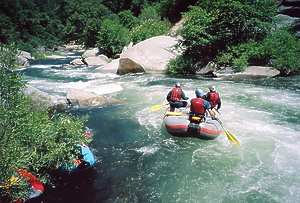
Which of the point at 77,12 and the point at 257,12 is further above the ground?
the point at 77,12

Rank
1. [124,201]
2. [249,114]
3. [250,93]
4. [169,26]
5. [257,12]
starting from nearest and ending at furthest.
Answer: [124,201] < [249,114] < [250,93] < [257,12] < [169,26]

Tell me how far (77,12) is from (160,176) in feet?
116

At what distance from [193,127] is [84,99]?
5.13 metres

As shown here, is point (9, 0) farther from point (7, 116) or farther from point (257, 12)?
point (7, 116)

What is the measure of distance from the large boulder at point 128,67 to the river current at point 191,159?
681 cm

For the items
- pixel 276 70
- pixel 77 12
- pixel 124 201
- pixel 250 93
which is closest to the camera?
pixel 124 201

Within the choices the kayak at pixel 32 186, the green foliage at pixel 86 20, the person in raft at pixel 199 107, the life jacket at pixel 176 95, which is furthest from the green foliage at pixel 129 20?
the kayak at pixel 32 186

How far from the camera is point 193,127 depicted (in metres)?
5.19

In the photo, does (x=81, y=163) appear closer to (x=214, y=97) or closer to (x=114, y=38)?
(x=214, y=97)

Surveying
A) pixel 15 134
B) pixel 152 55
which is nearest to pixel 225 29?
pixel 152 55

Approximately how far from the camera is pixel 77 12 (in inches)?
1304

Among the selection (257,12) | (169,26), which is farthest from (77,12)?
(257,12)

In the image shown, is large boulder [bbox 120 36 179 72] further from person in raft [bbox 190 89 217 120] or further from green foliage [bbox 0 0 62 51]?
green foliage [bbox 0 0 62 51]

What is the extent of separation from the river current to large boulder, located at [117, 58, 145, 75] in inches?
268
